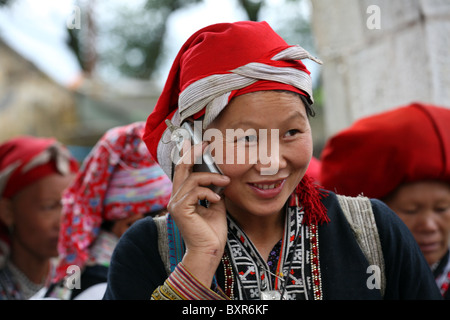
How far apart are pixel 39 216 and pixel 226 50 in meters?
2.88

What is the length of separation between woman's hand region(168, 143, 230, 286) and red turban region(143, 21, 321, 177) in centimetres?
20

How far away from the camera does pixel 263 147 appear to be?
1897 millimetres

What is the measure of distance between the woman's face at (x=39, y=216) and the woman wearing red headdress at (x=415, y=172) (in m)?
2.38

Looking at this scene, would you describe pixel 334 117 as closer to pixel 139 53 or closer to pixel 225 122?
pixel 225 122

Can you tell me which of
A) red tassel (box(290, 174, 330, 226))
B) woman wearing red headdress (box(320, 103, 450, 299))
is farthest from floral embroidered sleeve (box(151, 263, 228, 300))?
woman wearing red headdress (box(320, 103, 450, 299))

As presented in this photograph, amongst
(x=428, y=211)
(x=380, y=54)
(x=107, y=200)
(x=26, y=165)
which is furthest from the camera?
(x=380, y=54)

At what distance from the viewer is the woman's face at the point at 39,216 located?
422 cm

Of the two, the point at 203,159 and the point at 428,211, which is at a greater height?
the point at 203,159

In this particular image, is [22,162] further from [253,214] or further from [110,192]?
[253,214]

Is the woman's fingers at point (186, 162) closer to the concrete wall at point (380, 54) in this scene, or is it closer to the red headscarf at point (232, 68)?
the red headscarf at point (232, 68)

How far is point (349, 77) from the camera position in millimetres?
5012

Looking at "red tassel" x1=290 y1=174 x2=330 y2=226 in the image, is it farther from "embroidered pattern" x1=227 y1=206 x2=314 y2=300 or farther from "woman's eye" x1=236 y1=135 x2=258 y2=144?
"woman's eye" x1=236 y1=135 x2=258 y2=144

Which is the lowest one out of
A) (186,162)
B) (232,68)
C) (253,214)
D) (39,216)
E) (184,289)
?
(39,216)

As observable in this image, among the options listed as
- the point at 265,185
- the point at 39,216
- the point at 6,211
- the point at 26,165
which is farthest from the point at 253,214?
the point at 6,211
